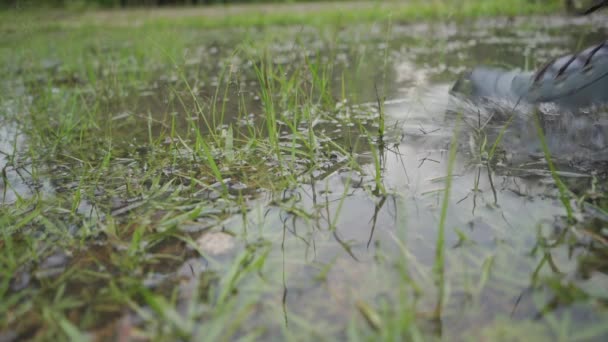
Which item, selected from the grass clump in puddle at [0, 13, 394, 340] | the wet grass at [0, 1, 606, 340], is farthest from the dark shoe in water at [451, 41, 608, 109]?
the grass clump in puddle at [0, 13, 394, 340]

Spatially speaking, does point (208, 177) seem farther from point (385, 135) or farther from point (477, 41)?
point (477, 41)

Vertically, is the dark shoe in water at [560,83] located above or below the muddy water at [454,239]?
above

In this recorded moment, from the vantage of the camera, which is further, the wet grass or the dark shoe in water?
the dark shoe in water

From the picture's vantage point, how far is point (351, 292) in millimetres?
709

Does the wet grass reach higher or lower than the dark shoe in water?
→ lower

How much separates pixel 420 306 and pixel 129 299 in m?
0.50

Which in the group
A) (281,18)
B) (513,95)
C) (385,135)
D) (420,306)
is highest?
(281,18)

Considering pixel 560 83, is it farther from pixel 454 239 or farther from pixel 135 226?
pixel 135 226

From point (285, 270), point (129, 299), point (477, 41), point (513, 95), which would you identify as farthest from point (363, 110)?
point (477, 41)

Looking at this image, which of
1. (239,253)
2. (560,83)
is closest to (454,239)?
(239,253)

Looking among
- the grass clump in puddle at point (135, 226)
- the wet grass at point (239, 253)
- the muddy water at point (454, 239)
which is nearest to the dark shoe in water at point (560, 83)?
the muddy water at point (454, 239)

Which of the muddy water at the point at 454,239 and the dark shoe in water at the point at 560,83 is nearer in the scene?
the muddy water at the point at 454,239

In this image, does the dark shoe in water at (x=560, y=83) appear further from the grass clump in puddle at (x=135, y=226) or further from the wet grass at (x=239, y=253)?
the grass clump in puddle at (x=135, y=226)

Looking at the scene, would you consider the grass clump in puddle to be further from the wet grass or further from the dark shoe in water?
the dark shoe in water
